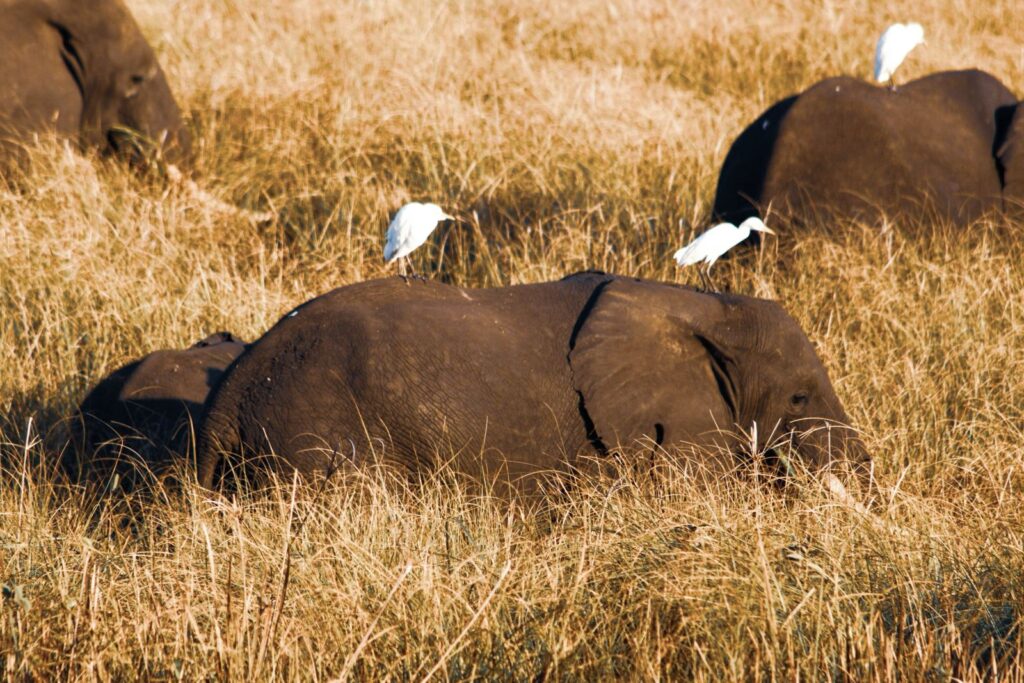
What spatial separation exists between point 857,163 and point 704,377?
2495mm

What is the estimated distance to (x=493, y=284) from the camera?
638cm

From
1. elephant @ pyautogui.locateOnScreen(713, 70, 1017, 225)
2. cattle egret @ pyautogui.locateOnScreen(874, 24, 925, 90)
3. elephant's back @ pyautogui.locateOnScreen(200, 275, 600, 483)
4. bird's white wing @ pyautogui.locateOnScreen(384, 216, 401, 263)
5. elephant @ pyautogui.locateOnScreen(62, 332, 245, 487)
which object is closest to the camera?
elephant's back @ pyautogui.locateOnScreen(200, 275, 600, 483)

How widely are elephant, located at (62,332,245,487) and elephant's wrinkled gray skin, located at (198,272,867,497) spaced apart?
479 mm

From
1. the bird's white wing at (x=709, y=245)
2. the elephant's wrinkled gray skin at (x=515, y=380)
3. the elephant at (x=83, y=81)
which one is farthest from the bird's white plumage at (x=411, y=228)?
the elephant at (x=83, y=81)

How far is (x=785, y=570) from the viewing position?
10.9ft

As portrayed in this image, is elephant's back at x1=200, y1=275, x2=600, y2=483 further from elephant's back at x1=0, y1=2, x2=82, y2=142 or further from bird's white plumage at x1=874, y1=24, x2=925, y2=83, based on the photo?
bird's white plumage at x1=874, y1=24, x2=925, y2=83

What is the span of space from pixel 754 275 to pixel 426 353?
2363mm

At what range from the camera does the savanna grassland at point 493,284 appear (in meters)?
3.05

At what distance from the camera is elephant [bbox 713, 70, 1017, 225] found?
6.56 metres

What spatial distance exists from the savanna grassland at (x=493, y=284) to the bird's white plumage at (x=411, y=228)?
1052 millimetres

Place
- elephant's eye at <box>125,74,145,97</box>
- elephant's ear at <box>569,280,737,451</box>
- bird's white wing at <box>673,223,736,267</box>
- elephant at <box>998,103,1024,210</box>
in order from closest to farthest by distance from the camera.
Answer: elephant's ear at <box>569,280,737,451</box> < bird's white wing at <box>673,223,736,267</box> < elephant at <box>998,103,1024,210</box> < elephant's eye at <box>125,74,145,97</box>

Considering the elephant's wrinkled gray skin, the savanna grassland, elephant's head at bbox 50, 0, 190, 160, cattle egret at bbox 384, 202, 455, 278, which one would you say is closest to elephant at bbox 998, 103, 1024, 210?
the savanna grassland

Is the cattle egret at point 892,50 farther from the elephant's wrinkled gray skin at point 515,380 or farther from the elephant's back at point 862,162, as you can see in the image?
the elephant's wrinkled gray skin at point 515,380

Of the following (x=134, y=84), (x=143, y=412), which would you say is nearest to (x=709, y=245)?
(x=143, y=412)
